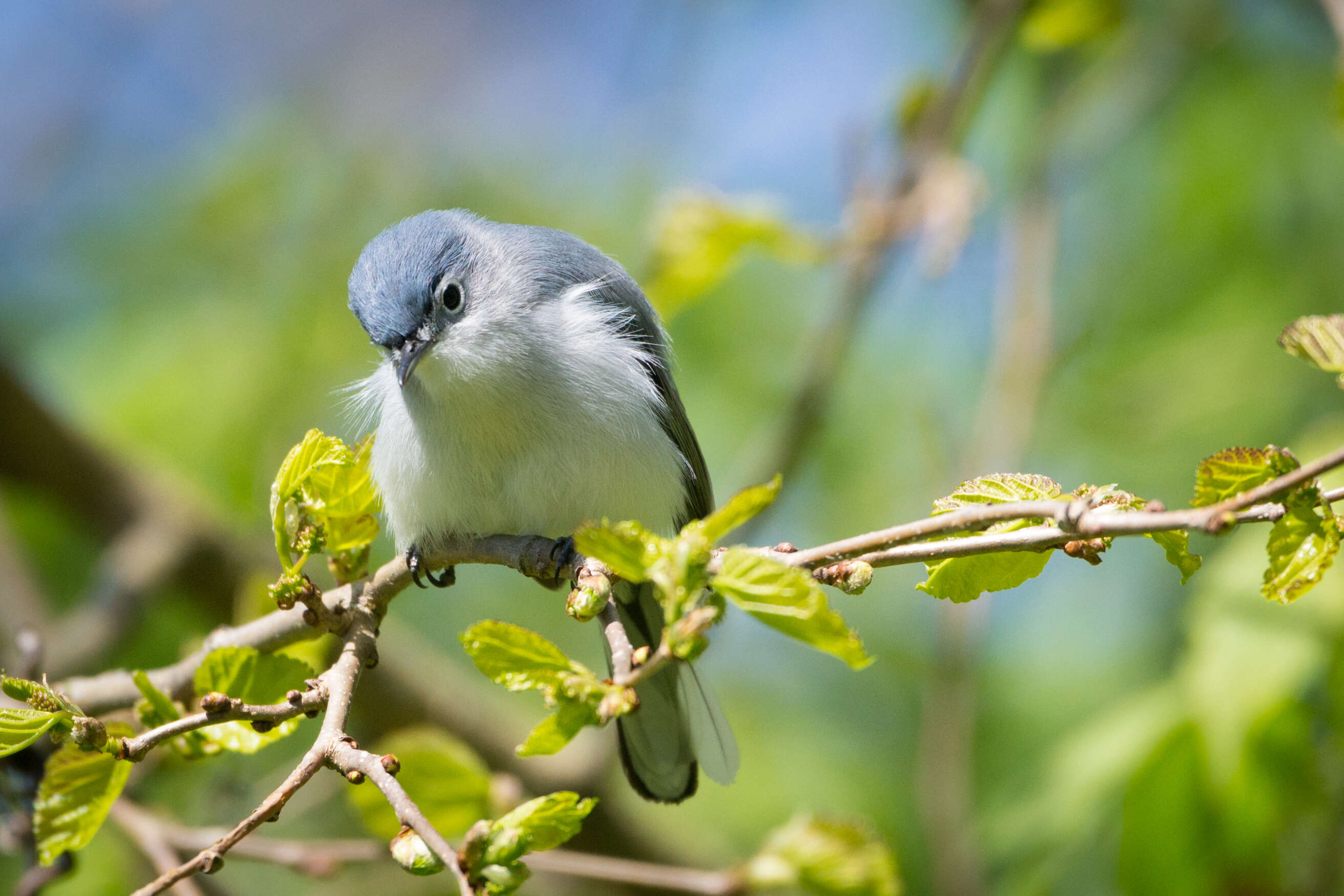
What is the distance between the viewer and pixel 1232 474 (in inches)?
54.0

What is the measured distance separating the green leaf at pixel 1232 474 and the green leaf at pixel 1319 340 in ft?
0.45

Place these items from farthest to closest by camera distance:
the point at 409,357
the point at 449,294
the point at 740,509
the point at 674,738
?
the point at 449,294
the point at 674,738
the point at 409,357
the point at 740,509

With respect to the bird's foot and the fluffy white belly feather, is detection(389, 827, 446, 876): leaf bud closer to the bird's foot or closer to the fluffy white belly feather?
the bird's foot

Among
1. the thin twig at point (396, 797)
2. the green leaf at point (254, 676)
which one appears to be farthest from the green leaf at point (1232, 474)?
the green leaf at point (254, 676)

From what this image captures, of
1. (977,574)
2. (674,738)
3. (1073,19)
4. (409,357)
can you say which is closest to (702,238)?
(409,357)

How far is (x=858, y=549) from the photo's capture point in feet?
4.40

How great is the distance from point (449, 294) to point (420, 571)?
936 mm

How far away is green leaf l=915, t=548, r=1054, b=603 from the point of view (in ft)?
5.10

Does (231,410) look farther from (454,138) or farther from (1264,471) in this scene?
(1264,471)

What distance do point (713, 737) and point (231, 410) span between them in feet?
9.50

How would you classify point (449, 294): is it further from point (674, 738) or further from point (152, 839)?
point (152, 839)

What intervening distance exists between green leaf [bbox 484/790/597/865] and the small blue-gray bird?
4.00 ft

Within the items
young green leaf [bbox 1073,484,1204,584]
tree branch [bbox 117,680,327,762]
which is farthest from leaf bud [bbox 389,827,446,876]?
young green leaf [bbox 1073,484,1204,584]

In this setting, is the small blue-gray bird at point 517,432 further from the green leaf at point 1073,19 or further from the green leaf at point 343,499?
the green leaf at point 1073,19
